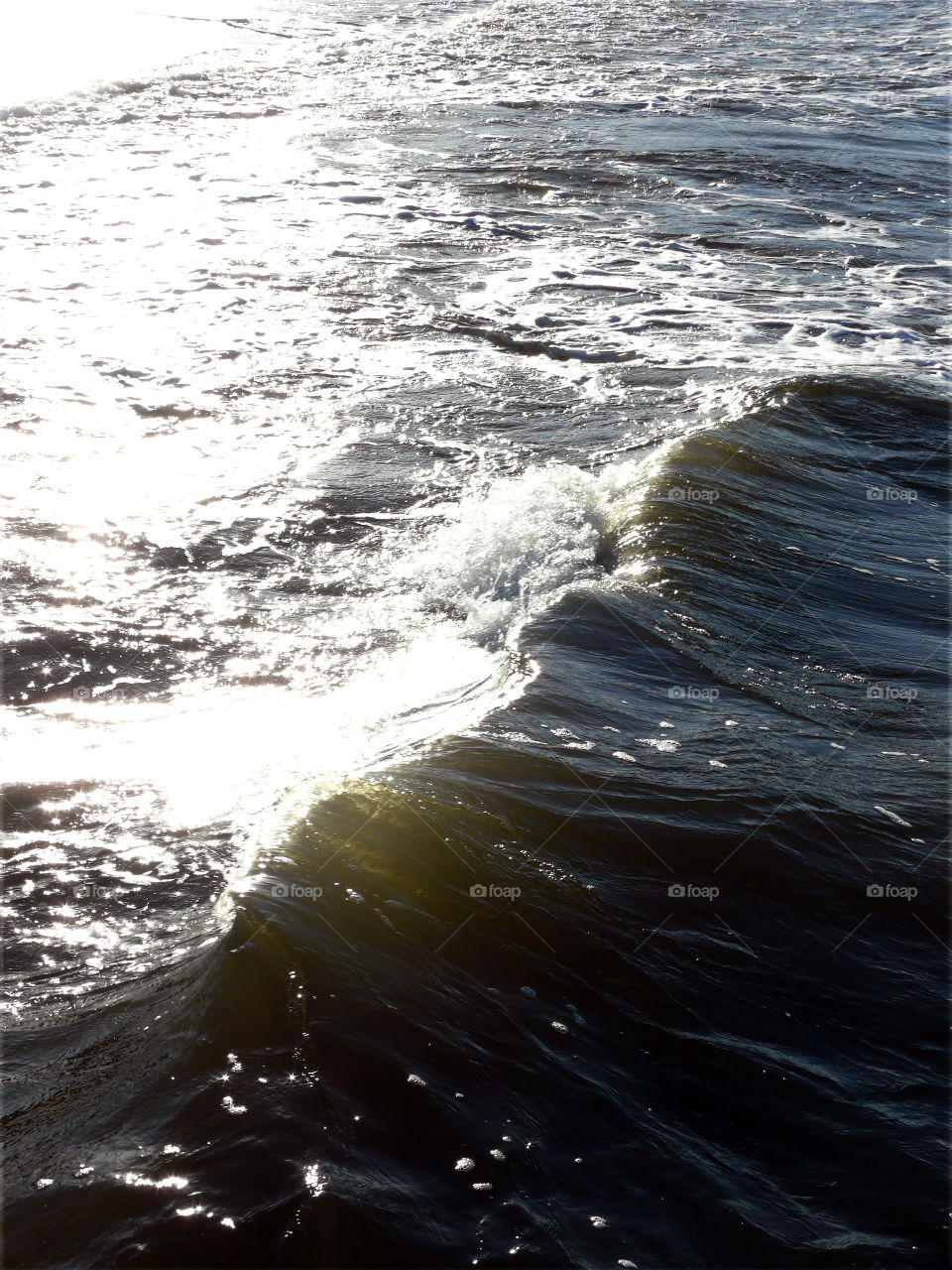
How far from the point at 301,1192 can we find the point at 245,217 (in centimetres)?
1181

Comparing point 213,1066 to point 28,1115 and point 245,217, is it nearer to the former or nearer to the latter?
point 28,1115

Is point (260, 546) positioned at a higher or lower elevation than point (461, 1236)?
higher

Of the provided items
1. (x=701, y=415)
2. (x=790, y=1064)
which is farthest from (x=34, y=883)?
(x=701, y=415)

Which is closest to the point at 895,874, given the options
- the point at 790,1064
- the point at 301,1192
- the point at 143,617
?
the point at 790,1064

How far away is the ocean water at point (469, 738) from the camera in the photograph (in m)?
2.91

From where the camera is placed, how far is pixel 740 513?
694cm

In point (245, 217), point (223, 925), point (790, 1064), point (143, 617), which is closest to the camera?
point (790, 1064)

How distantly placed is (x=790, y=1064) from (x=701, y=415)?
605cm

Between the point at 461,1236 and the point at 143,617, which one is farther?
the point at 143,617

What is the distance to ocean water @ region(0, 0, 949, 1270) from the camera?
2.91 metres

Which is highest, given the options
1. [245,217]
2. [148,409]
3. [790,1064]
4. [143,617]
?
[245,217]

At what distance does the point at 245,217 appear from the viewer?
41.2 feet

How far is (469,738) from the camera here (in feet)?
15.0

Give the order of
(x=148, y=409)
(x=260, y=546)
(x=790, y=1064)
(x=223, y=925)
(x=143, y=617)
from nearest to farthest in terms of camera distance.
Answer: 1. (x=790, y=1064)
2. (x=223, y=925)
3. (x=143, y=617)
4. (x=260, y=546)
5. (x=148, y=409)
